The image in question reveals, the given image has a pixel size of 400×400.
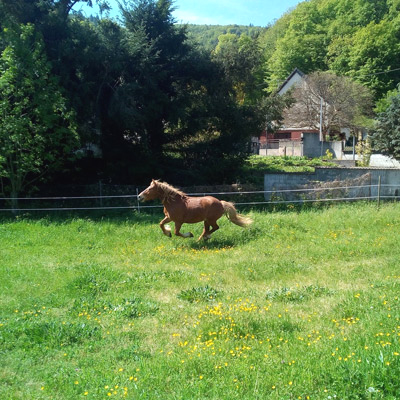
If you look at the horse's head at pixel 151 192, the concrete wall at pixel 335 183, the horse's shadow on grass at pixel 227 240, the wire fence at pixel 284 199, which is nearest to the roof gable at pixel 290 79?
the concrete wall at pixel 335 183

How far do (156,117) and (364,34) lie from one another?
161 feet

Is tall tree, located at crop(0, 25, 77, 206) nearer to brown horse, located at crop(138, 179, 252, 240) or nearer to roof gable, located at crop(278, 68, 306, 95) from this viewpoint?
brown horse, located at crop(138, 179, 252, 240)

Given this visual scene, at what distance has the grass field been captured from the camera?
4.69 meters

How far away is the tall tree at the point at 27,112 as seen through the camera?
16.6 m

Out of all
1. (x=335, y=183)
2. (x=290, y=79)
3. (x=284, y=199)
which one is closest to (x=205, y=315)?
Result: (x=284, y=199)

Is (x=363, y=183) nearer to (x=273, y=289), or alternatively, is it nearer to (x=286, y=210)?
(x=286, y=210)

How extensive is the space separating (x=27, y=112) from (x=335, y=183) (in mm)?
13656

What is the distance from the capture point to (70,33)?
19.8 m

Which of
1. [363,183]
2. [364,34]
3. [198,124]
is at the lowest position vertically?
[363,183]

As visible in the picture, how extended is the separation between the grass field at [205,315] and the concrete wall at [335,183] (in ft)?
15.6

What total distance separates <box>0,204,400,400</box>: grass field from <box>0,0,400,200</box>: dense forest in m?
5.88

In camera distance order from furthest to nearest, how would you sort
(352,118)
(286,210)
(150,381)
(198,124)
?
(352,118)
(198,124)
(286,210)
(150,381)

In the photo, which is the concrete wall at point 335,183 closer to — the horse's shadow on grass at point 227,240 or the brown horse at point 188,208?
the horse's shadow on grass at point 227,240

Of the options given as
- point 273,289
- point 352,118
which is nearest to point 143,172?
point 273,289
